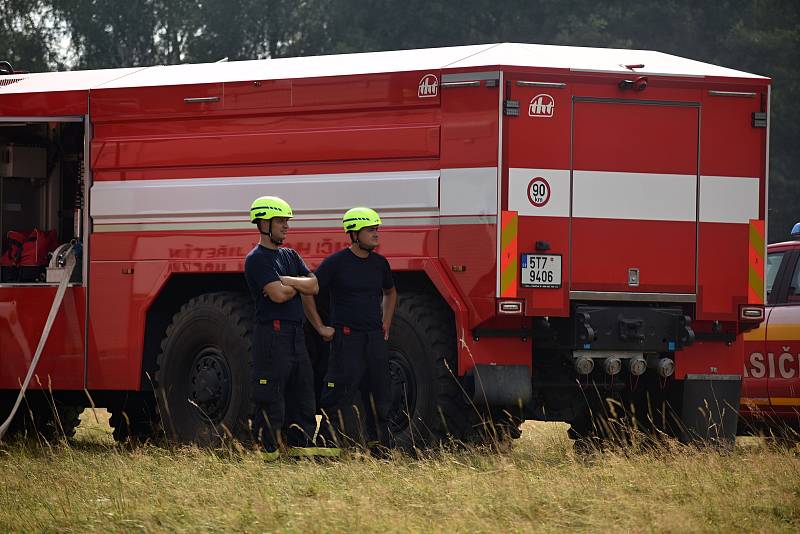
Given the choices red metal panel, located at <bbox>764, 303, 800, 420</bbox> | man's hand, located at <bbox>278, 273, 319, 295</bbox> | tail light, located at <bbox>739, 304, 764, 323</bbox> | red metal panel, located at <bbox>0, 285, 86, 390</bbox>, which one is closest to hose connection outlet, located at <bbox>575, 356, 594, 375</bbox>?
tail light, located at <bbox>739, 304, 764, 323</bbox>

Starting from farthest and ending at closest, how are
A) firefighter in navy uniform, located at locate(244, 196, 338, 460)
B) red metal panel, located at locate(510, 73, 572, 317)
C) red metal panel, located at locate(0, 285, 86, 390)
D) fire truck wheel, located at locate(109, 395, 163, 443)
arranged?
fire truck wheel, located at locate(109, 395, 163, 443), red metal panel, located at locate(0, 285, 86, 390), red metal panel, located at locate(510, 73, 572, 317), firefighter in navy uniform, located at locate(244, 196, 338, 460)

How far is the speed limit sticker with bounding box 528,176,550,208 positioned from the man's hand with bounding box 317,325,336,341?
1.65 metres

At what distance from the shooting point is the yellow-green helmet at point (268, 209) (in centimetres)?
1046

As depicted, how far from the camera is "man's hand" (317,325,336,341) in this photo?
10555mm

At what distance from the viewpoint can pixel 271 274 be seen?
10.4 metres

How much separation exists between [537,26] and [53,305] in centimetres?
2903

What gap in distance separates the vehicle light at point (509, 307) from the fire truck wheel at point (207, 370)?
6.71 feet

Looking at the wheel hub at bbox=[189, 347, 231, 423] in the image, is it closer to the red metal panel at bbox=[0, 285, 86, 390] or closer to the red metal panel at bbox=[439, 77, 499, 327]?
the red metal panel at bbox=[0, 285, 86, 390]

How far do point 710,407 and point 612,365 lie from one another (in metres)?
0.92

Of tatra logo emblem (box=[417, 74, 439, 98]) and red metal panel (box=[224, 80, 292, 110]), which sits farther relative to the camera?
red metal panel (box=[224, 80, 292, 110])

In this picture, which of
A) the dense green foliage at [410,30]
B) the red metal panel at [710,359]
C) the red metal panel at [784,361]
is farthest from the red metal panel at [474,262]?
the dense green foliage at [410,30]

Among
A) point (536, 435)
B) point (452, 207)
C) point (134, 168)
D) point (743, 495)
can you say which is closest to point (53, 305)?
point (134, 168)

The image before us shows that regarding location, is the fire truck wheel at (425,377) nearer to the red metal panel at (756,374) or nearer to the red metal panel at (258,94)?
the red metal panel at (258,94)

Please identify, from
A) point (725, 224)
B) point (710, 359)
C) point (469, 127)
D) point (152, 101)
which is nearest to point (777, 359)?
point (710, 359)
